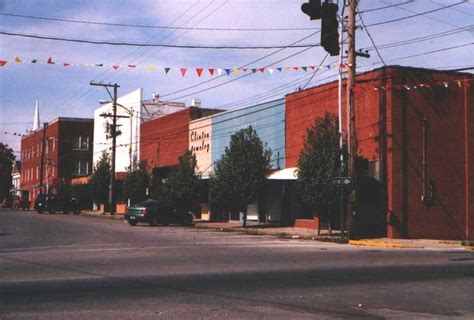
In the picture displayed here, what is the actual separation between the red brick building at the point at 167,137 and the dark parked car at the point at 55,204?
9.19 m

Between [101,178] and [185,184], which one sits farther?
[101,178]

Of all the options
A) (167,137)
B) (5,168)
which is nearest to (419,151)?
(167,137)

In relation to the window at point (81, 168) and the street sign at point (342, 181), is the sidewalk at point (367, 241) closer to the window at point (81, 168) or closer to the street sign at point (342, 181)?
the street sign at point (342, 181)

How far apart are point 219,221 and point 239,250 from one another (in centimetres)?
2062

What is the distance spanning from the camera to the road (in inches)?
349

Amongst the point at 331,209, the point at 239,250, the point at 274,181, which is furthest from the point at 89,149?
the point at 239,250

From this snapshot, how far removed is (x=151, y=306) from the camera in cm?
903

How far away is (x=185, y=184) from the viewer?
122 ft

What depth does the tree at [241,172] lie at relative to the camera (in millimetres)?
31422

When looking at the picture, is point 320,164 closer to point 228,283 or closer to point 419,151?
point 419,151

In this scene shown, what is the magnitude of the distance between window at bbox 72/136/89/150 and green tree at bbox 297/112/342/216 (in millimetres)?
53459

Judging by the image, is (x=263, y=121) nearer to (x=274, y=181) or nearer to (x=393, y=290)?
(x=274, y=181)

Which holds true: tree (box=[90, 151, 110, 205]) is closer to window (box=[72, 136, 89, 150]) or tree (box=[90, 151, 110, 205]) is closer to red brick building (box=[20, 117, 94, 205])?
red brick building (box=[20, 117, 94, 205])

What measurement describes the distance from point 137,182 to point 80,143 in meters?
32.1
